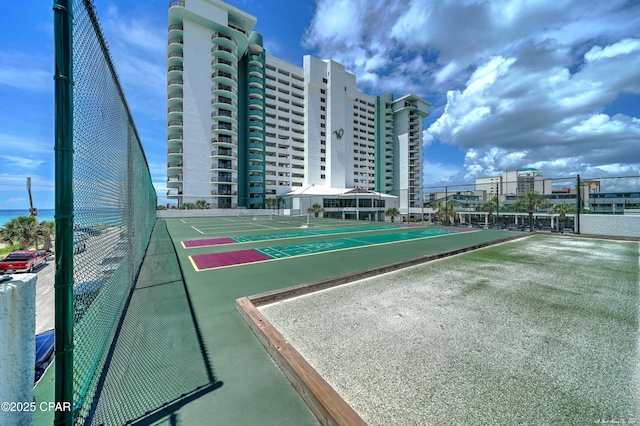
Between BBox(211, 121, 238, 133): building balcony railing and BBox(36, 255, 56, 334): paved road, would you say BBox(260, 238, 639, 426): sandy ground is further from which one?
BBox(211, 121, 238, 133): building balcony railing

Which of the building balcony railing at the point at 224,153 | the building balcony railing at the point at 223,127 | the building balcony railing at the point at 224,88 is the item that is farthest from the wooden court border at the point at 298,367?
the building balcony railing at the point at 224,88

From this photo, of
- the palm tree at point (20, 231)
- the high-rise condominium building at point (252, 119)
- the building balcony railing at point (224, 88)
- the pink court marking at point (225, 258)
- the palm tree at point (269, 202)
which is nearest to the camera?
the pink court marking at point (225, 258)

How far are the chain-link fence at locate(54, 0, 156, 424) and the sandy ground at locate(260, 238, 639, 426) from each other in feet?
6.32

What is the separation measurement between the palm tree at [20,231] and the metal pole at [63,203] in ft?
87.2

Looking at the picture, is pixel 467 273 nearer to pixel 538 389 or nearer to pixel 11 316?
pixel 538 389

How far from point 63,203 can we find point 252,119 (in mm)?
48182

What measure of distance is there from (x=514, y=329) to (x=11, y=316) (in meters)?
4.79

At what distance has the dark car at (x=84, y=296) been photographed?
2.01m

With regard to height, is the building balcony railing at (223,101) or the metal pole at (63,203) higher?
the building balcony railing at (223,101)

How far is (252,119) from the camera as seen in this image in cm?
4525

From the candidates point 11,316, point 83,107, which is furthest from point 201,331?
point 83,107

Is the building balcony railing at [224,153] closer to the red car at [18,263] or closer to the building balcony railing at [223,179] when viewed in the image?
the building balcony railing at [223,179]

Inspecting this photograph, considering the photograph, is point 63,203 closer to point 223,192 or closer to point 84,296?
point 84,296

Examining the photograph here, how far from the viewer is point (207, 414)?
1.97m
